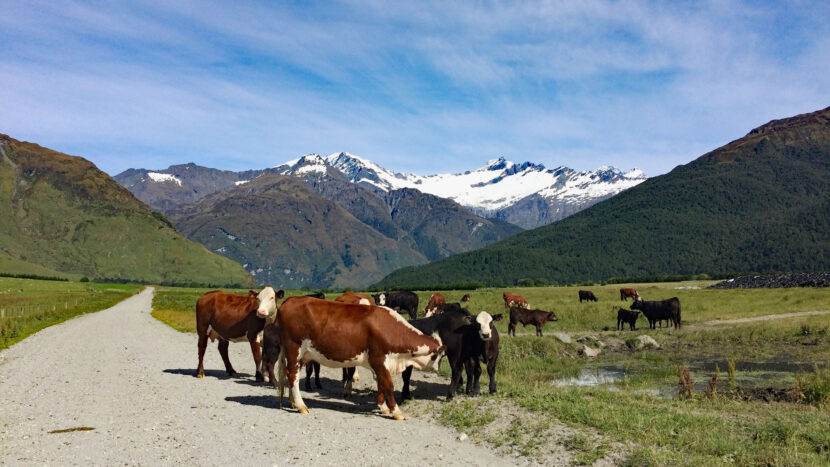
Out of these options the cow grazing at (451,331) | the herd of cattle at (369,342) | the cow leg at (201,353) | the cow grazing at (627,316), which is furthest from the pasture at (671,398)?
the cow leg at (201,353)

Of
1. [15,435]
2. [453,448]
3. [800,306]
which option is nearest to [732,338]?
[800,306]

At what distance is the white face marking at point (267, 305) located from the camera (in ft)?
54.6

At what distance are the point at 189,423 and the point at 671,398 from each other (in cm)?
1419

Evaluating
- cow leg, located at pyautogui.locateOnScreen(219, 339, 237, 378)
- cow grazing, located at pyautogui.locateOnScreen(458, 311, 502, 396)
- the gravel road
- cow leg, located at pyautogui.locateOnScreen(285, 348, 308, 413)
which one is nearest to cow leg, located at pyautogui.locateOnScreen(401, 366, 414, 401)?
the gravel road

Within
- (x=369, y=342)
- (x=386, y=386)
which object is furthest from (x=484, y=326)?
(x=369, y=342)

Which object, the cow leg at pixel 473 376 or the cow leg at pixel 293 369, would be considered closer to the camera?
the cow leg at pixel 293 369

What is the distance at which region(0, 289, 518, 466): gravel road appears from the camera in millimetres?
10750

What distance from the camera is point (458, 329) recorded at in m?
16.7

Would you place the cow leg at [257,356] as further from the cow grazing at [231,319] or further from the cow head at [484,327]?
the cow head at [484,327]

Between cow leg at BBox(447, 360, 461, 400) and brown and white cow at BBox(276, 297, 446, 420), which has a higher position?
brown and white cow at BBox(276, 297, 446, 420)

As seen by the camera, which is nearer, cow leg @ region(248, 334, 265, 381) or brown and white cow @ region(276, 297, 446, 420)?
brown and white cow @ region(276, 297, 446, 420)

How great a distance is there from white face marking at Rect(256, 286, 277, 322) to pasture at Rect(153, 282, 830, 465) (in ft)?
18.0

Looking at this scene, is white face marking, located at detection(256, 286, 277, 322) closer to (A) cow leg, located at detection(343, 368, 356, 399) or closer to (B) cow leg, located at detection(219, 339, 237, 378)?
(A) cow leg, located at detection(343, 368, 356, 399)

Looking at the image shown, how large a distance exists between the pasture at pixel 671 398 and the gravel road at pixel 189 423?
6.51 feet
